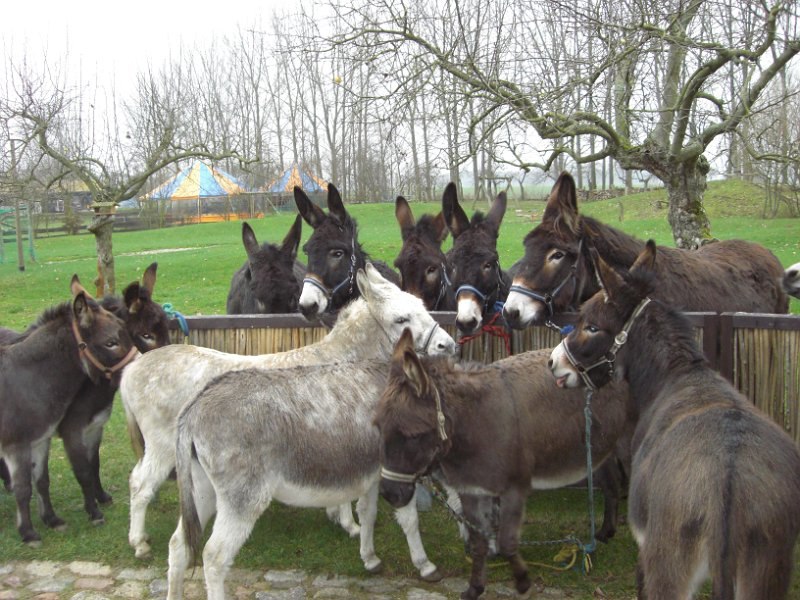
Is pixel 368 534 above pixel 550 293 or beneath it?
beneath

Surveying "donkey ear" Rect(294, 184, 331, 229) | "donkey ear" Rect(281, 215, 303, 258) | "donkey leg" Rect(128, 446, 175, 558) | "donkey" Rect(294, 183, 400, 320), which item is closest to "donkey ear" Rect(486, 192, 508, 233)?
"donkey" Rect(294, 183, 400, 320)

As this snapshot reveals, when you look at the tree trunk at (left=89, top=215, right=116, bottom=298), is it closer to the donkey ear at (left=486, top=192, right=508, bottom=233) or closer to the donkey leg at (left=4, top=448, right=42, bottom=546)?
the donkey leg at (left=4, top=448, right=42, bottom=546)

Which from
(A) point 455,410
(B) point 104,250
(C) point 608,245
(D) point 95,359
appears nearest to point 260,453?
(A) point 455,410

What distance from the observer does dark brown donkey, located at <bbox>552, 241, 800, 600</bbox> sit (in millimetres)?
2770

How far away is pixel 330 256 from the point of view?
21.2 feet

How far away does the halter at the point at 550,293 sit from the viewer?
5168 mm

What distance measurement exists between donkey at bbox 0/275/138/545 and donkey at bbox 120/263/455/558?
1.55ft

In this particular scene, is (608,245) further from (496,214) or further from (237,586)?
(237,586)

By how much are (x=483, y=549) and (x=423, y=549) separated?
65 centimetres

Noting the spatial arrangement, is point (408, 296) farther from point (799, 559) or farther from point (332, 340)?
point (799, 559)

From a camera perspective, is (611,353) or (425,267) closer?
(611,353)

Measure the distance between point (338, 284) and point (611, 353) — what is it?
116 inches

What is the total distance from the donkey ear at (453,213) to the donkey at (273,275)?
5.10 feet

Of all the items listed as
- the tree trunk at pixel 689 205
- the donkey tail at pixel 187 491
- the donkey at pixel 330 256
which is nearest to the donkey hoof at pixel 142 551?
the donkey tail at pixel 187 491
